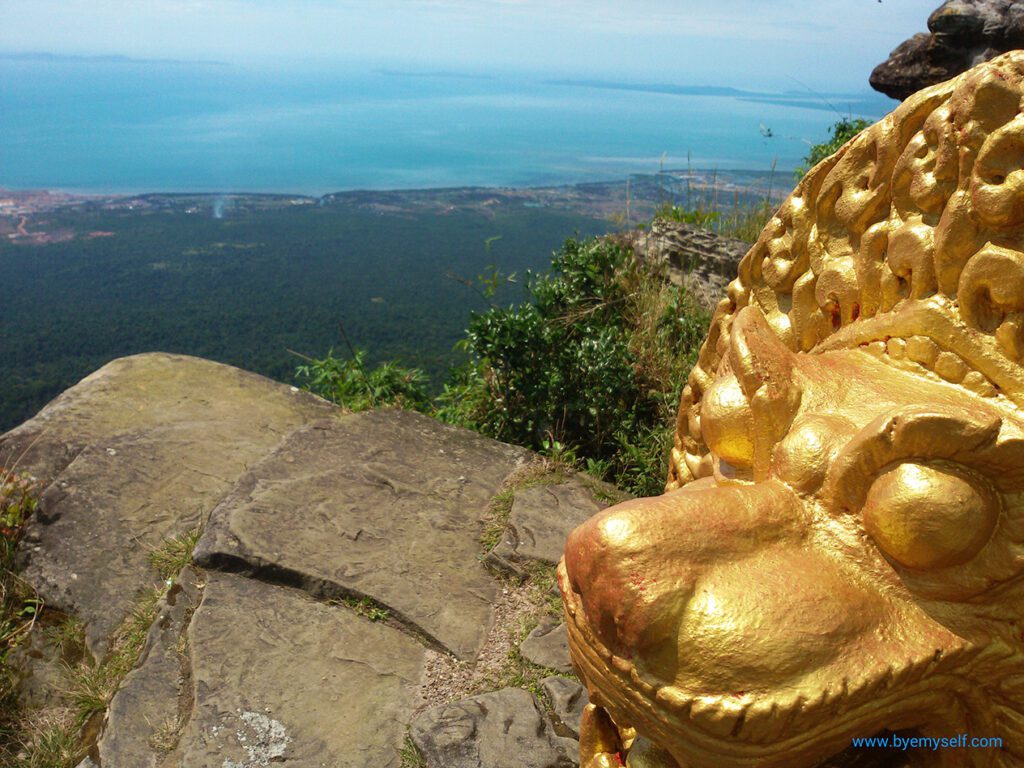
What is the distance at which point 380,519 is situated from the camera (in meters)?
2.98

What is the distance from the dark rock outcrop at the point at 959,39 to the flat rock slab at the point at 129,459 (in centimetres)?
435

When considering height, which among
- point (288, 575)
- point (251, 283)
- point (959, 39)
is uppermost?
point (959, 39)

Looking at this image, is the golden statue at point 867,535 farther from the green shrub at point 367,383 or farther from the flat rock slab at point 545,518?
the green shrub at point 367,383

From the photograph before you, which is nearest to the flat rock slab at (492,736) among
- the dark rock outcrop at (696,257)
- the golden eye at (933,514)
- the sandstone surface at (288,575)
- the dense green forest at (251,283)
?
the sandstone surface at (288,575)

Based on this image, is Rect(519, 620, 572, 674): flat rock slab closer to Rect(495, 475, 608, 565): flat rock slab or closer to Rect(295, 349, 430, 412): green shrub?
Rect(495, 475, 608, 565): flat rock slab

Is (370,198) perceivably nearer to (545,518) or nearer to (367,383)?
(367,383)

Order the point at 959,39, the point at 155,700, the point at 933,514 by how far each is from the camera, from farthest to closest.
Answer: the point at 959,39 < the point at 155,700 < the point at 933,514

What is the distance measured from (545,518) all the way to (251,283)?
15.8 metres

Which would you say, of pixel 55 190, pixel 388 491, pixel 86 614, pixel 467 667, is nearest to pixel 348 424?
pixel 388 491

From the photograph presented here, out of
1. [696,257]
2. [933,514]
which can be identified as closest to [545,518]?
[933,514]

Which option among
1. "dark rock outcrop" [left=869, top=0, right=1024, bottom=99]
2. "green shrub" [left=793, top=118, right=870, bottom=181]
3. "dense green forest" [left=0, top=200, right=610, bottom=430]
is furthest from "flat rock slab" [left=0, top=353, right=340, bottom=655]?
"dense green forest" [left=0, top=200, right=610, bottom=430]

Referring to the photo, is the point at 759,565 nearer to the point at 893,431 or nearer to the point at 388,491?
the point at 893,431

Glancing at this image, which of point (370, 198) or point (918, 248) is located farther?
point (370, 198)

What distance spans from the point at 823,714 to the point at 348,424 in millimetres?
2864
